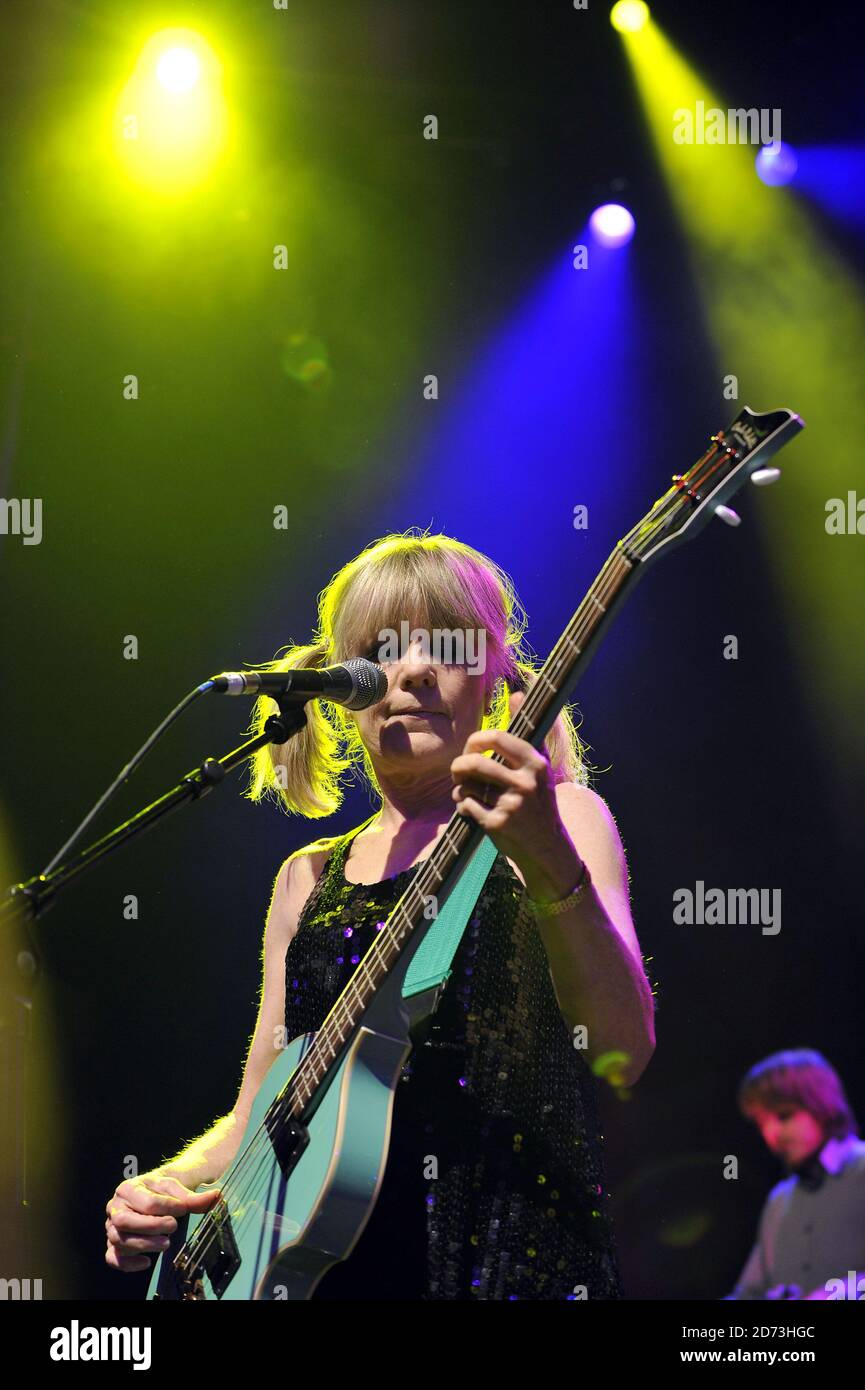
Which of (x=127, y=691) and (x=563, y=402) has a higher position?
(x=563, y=402)

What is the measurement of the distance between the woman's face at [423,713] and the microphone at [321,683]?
0.14 meters

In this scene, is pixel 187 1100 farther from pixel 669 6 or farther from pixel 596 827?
pixel 669 6

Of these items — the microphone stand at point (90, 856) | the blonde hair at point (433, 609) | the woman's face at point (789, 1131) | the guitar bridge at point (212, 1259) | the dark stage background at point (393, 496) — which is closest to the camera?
the microphone stand at point (90, 856)

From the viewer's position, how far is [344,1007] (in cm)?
203

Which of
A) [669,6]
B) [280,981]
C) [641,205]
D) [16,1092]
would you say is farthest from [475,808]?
[669,6]

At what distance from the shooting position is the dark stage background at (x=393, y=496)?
3.74 m

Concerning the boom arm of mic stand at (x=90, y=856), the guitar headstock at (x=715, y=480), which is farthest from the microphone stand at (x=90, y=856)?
the guitar headstock at (x=715, y=480)

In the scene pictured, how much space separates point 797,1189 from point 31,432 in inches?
124

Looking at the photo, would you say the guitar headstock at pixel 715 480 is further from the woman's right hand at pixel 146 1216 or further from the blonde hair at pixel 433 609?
the woman's right hand at pixel 146 1216

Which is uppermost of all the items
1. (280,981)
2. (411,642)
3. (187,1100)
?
(411,642)

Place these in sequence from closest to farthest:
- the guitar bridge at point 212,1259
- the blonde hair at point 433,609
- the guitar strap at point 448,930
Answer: the guitar strap at point 448,930 → the guitar bridge at point 212,1259 → the blonde hair at point 433,609

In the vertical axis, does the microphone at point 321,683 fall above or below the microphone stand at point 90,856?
above
